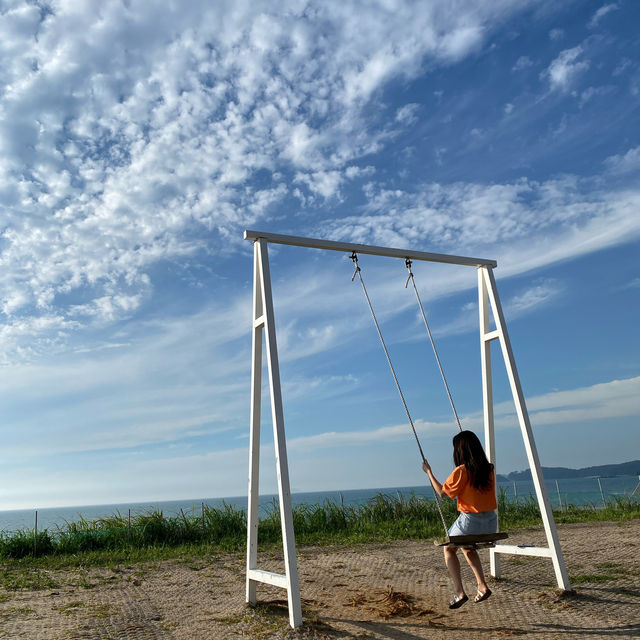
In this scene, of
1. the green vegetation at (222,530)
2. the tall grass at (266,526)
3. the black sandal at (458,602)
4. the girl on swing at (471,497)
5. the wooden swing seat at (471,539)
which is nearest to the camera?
the wooden swing seat at (471,539)

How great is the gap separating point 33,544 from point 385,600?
7.13 meters

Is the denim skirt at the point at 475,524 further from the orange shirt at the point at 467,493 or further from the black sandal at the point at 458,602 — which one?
the black sandal at the point at 458,602

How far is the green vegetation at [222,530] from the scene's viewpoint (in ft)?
31.9

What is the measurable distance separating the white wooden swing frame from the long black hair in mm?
1129

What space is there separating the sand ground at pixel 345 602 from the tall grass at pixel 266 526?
2.19 meters

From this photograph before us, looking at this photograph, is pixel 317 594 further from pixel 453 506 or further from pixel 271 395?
pixel 453 506

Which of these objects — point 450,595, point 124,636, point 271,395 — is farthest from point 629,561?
point 124,636

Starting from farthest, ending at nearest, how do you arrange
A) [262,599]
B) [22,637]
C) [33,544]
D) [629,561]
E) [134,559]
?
[33,544], [134,559], [629,561], [262,599], [22,637]

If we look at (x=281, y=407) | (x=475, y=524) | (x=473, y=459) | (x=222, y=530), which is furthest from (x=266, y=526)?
(x=473, y=459)

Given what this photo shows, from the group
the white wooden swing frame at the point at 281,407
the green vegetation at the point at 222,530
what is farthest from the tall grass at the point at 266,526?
the white wooden swing frame at the point at 281,407

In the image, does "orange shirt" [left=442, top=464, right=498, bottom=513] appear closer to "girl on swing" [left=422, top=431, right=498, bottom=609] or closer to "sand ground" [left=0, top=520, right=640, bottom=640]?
"girl on swing" [left=422, top=431, right=498, bottom=609]

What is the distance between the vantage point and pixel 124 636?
16.6 ft

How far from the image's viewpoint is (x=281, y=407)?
17.3 ft

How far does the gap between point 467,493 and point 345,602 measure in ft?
5.95
